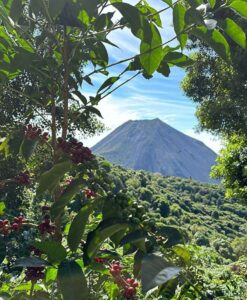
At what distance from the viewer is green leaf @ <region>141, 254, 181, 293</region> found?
32.7 inches

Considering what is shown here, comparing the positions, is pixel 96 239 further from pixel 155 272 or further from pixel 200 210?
pixel 200 210

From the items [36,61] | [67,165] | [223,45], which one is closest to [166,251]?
[67,165]

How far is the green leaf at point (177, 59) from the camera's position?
4.76ft

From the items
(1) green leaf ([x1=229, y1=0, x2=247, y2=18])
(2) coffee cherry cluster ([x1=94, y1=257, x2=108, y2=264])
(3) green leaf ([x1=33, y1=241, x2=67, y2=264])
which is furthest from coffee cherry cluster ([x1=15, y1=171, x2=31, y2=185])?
(1) green leaf ([x1=229, y1=0, x2=247, y2=18])

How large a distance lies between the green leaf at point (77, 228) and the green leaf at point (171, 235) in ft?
0.66

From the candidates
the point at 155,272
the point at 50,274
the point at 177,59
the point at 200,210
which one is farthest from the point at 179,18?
the point at 200,210

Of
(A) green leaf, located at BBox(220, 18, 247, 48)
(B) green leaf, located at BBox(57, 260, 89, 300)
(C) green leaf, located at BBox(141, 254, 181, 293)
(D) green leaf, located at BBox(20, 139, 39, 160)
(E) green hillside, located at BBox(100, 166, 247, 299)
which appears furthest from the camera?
(E) green hillside, located at BBox(100, 166, 247, 299)

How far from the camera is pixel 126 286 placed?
1.22m

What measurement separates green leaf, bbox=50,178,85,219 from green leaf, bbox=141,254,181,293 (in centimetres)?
32

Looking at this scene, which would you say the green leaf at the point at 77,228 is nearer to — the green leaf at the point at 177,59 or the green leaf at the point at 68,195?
the green leaf at the point at 68,195

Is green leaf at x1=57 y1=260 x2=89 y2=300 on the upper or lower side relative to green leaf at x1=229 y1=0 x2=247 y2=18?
lower

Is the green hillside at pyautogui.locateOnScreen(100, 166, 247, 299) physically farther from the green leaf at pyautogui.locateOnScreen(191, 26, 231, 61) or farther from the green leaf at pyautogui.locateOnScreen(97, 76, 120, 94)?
the green leaf at pyautogui.locateOnScreen(191, 26, 231, 61)

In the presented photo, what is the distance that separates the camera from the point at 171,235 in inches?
43.6

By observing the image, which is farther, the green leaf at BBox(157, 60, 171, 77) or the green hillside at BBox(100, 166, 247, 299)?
the green hillside at BBox(100, 166, 247, 299)
